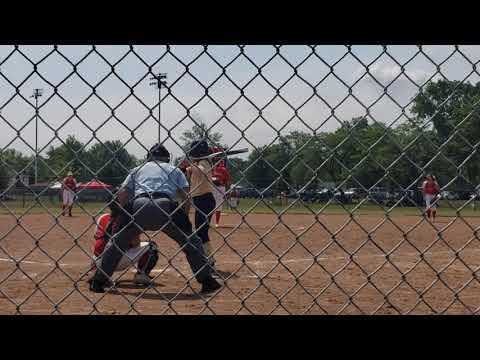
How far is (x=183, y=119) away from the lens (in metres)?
2.41

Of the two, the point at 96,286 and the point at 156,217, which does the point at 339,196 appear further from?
the point at 96,286

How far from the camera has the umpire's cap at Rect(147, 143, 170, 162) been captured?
2.62m

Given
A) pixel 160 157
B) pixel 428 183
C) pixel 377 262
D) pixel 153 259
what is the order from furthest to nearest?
pixel 428 183
pixel 377 262
pixel 153 259
pixel 160 157

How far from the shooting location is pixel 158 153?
2.97 m

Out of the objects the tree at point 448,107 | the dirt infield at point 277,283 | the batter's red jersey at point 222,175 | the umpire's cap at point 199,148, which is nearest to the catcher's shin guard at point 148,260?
the dirt infield at point 277,283

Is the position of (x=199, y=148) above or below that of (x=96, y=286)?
above

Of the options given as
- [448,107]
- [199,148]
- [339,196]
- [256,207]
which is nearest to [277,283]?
[339,196]

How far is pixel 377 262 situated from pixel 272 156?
271 inches

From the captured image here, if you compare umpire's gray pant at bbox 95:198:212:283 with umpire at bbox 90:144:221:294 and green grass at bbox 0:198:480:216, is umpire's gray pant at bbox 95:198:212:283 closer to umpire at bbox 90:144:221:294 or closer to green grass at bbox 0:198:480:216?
umpire at bbox 90:144:221:294

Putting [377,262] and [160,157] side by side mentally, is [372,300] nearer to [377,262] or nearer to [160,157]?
[377,262]

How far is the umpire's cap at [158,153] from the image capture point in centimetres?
262

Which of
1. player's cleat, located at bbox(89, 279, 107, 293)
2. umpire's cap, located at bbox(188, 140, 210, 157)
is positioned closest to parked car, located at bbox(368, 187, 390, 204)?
umpire's cap, located at bbox(188, 140, 210, 157)

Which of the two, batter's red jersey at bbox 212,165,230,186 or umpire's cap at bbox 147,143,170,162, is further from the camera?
batter's red jersey at bbox 212,165,230,186
